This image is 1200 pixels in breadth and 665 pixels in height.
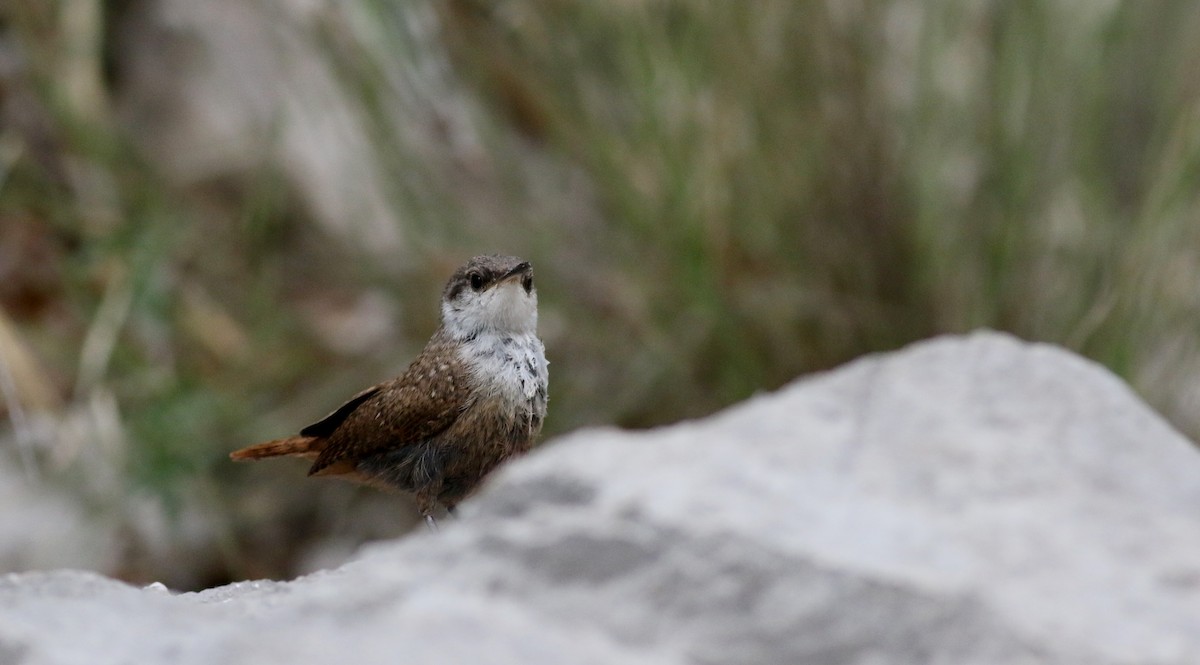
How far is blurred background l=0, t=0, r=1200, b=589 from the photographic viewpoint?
3.94 m

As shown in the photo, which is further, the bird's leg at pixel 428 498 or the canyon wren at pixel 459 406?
the bird's leg at pixel 428 498

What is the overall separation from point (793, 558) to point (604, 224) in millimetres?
3024

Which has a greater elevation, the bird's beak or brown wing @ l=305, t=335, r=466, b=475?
the bird's beak

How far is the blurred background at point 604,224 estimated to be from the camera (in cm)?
394

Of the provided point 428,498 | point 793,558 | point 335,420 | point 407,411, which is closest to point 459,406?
point 407,411

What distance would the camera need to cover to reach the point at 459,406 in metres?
2.53

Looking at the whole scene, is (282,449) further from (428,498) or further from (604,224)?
(604,224)

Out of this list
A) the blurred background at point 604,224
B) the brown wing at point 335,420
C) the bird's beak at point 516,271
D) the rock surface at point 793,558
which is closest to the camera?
the rock surface at point 793,558

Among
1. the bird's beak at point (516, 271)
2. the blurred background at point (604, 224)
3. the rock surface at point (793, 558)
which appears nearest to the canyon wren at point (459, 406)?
the bird's beak at point (516, 271)

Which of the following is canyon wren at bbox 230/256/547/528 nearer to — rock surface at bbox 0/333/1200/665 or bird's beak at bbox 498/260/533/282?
bird's beak at bbox 498/260/533/282

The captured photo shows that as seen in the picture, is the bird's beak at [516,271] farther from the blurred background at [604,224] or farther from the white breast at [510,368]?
the blurred background at [604,224]

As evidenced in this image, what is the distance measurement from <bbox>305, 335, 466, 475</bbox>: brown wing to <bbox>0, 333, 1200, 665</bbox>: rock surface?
2.84ft

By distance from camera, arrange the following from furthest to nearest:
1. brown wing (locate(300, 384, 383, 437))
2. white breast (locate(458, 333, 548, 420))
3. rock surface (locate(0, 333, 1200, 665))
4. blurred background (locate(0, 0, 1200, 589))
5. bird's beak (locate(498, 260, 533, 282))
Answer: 1. blurred background (locate(0, 0, 1200, 589))
2. brown wing (locate(300, 384, 383, 437))
3. bird's beak (locate(498, 260, 533, 282))
4. white breast (locate(458, 333, 548, 420))
5. rock surface (locate(0, 333, 1200, 665))

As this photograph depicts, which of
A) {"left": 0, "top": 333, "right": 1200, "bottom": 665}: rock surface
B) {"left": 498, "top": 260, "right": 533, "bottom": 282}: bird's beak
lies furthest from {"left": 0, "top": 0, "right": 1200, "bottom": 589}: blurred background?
{"left": 0, "top": 333, "right": 1200, "bottom": 665}: rock surface
